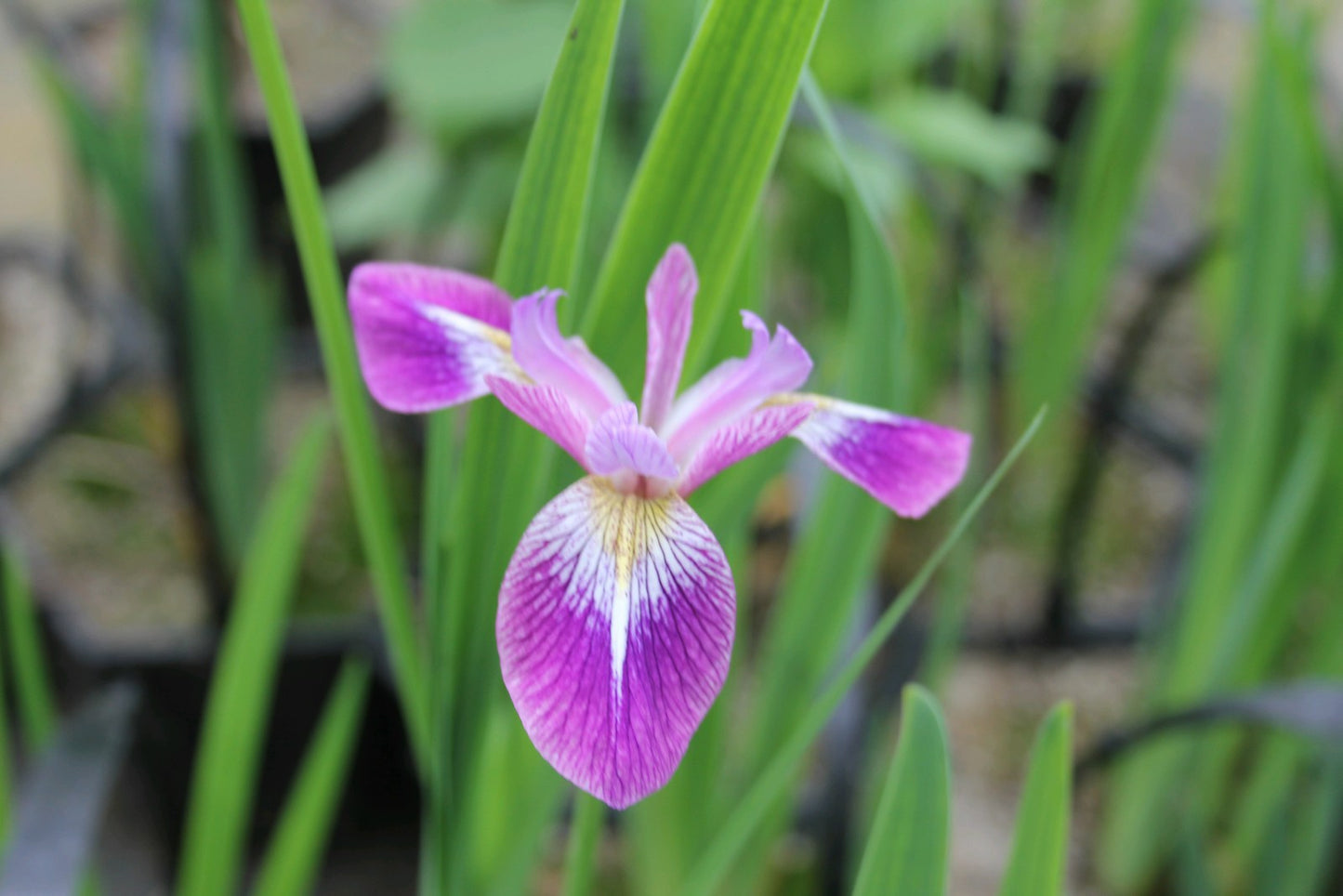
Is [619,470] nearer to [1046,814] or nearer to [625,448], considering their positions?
[625,448]

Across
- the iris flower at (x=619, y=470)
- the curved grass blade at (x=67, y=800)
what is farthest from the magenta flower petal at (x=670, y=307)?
the curved grass blade at (x=67, y=800)

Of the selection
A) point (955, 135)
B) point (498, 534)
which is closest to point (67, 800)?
point (498, 534)

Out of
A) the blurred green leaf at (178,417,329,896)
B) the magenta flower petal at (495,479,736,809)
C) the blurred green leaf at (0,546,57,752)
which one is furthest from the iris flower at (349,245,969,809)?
the blurred green leaf at (0,546,57,752)

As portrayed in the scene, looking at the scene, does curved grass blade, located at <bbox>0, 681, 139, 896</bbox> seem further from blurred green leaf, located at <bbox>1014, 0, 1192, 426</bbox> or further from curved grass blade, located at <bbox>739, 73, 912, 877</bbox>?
blurred green leaf, located at <bbox>1014, 0, 1192, 426</bbox>

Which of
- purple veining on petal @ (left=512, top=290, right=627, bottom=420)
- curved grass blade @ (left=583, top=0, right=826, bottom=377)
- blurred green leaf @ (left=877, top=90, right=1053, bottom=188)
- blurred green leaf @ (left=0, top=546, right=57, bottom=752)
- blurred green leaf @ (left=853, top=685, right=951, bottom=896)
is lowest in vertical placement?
blurred green leaf @ (left=0, top=546, right=57, bottom=752)

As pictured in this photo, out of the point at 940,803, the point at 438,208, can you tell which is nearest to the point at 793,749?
the point at 940,803

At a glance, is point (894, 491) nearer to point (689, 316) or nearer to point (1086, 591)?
point (689, 316)

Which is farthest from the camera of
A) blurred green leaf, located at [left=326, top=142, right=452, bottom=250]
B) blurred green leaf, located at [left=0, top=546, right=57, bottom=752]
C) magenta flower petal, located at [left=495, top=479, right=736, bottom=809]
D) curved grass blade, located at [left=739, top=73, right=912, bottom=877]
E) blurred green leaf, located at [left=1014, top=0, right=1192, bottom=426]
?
blurred green leaf, located at [left=326, top=142, right=452, bottom=250]
